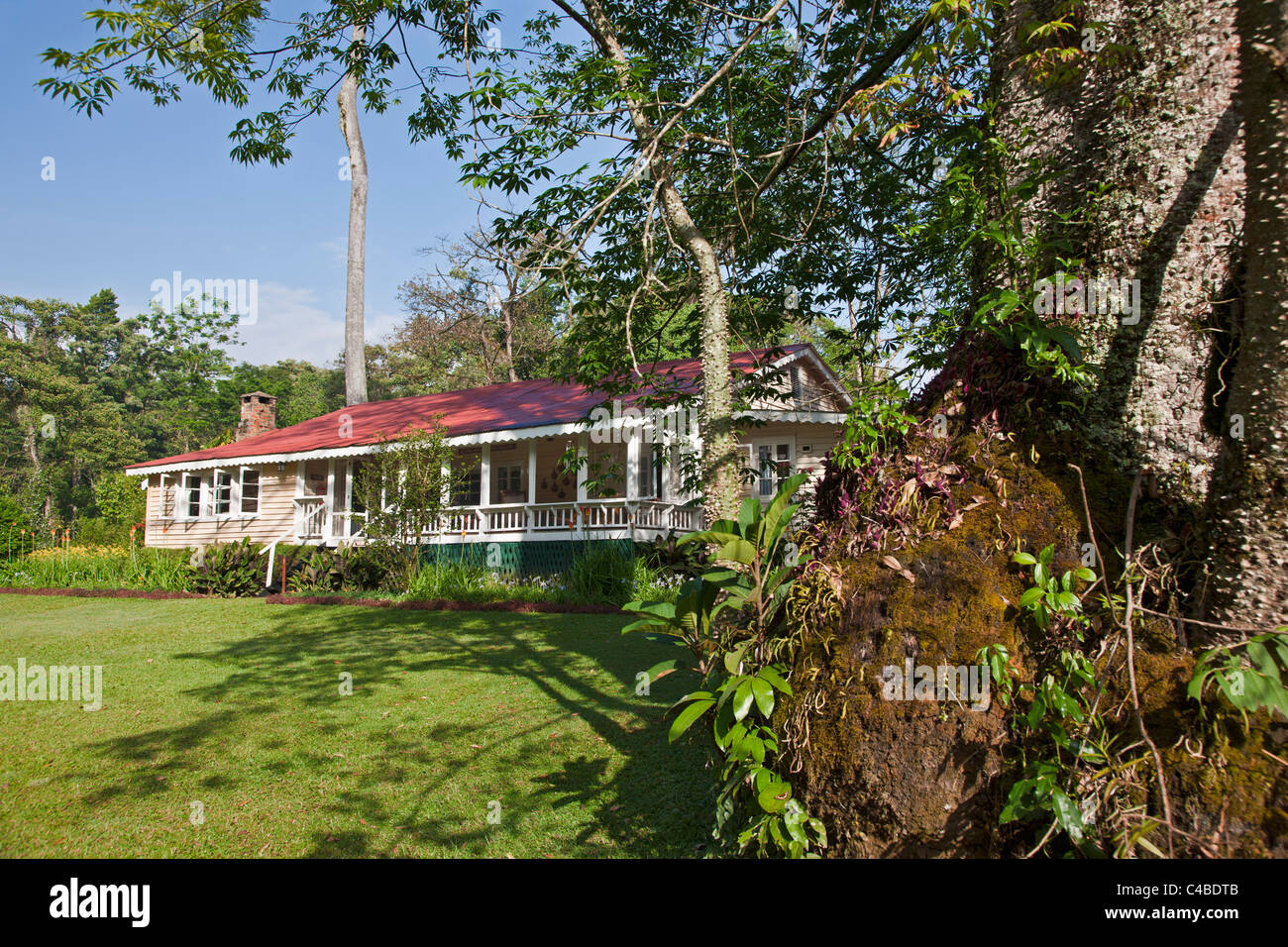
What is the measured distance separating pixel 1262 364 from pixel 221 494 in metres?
26.8

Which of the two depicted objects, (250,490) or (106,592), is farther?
(250,490)

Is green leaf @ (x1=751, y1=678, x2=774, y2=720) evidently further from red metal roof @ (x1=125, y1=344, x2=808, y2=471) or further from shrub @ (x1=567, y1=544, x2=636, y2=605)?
red metal roof @ (x1=125, y1=344, x2=808, y2=471)

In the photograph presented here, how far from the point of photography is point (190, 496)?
23.7m

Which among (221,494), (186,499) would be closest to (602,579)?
(221,494)

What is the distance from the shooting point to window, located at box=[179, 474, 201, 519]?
77.2 feet

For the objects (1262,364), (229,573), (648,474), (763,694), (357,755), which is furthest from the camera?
(648,474)

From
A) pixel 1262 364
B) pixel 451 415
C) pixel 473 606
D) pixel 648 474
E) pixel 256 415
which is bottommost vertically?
pixel 473 606

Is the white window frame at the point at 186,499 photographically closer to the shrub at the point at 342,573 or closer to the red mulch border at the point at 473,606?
the shrub at the point at 342,573

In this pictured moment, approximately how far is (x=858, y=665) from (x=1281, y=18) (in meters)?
2.40

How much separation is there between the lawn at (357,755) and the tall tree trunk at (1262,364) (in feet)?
8.26

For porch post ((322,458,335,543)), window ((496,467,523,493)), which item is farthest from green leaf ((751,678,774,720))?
window ((496,467,523,493))

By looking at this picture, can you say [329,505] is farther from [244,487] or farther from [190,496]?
[190,496]

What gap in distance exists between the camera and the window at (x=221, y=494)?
23094mm
